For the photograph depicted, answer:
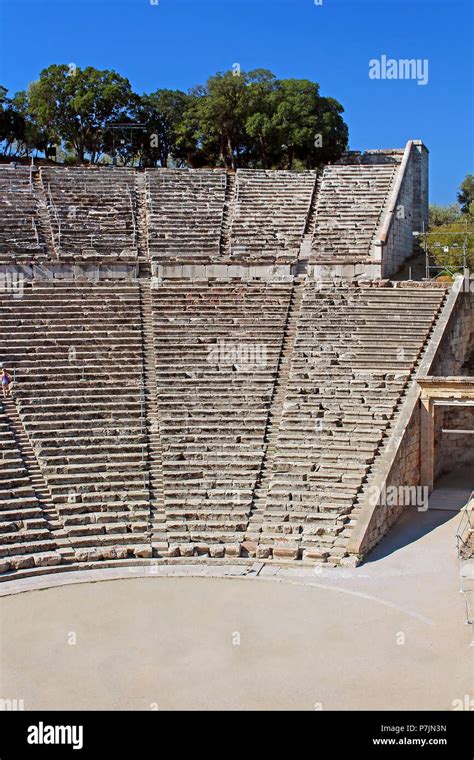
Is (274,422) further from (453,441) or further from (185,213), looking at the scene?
(185,213)

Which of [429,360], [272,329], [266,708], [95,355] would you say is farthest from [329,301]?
[266,708]

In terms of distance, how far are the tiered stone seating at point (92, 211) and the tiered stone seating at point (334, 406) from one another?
6.22 meters

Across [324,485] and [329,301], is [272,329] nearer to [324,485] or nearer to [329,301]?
[329,301]

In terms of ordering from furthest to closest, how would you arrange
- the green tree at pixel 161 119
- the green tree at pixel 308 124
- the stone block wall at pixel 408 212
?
the green tree at pixel 161 119 < the green tree at pixel 308 124 < the stone block wall at pixel 408 212

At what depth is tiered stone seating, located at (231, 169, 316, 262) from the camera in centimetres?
2608

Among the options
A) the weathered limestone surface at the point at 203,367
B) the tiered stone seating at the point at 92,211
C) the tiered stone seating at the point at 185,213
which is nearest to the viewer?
the weathered limestone surface at the point at 203,367

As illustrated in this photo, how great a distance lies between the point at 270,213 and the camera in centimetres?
2802

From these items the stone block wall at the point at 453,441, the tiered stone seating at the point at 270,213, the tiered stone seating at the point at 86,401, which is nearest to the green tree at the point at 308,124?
the tiered stone seating at the point at 270,213

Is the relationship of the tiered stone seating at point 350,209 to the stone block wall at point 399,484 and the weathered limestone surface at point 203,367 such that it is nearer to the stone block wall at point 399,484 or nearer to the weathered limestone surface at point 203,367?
the weathered limestone surface at point 203,367

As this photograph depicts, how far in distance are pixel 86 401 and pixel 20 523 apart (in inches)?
147

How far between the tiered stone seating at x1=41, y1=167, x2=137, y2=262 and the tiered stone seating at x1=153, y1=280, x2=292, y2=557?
11.4ft

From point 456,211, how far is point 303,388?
23571 millimetres

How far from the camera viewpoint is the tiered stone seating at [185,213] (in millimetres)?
25953

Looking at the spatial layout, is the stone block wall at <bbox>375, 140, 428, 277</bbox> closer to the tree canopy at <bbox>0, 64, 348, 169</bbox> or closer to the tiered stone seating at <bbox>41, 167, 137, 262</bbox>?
the tree canopy at <bbox>0, 64, 348, 169</bbox>
